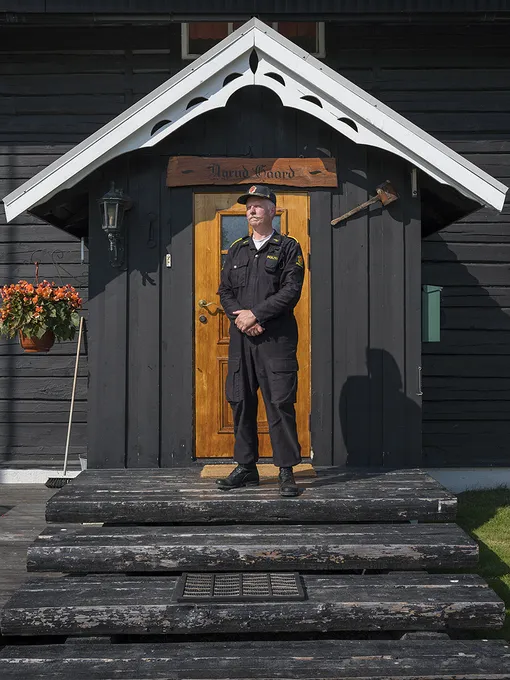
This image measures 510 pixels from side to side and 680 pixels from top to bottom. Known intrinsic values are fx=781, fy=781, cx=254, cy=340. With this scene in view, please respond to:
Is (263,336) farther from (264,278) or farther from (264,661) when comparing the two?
(264,661)

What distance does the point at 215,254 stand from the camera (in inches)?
243

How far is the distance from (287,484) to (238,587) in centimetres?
101

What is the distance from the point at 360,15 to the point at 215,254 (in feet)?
10.7

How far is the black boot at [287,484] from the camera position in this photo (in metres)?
4.79

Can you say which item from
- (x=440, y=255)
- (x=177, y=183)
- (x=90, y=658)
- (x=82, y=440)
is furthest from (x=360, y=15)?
(x=90, y=658)

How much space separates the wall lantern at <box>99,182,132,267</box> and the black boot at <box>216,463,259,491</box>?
196 centimetres

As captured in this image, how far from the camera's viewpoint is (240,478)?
510cm

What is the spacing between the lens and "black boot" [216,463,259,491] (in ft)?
16.5

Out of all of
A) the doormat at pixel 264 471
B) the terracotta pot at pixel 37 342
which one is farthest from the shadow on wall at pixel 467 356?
the terracotta pot at pixel 37 342

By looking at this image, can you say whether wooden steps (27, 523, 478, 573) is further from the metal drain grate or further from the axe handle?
the axe handle

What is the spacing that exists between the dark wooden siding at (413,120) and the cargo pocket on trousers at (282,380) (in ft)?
11.2

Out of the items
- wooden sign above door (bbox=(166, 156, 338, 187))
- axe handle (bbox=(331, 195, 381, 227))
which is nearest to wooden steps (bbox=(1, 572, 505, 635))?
axe handle (bbox=(331, 195, 381, 227))

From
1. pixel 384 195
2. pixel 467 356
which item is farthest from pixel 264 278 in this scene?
pixel 467 356

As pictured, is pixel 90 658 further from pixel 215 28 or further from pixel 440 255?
pixel 215 28
